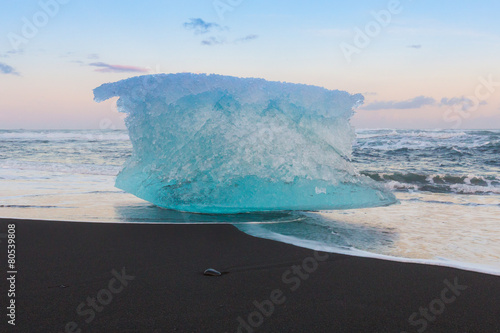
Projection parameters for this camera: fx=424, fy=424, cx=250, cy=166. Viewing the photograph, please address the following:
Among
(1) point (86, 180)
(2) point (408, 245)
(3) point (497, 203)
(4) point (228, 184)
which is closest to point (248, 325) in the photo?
(2) point (408, 245)

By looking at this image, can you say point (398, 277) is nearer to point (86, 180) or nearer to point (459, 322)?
point (459, 322)

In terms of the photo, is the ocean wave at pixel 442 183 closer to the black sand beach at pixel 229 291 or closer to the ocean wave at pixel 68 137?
the black sand beach at pixel 229 291

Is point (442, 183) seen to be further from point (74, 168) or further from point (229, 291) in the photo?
point (74, 168)

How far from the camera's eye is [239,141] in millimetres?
6273

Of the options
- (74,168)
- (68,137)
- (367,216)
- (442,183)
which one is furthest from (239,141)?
(68,137)

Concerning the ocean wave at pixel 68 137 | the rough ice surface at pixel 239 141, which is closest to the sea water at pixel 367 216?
the rough ice surface at pixel 239 141

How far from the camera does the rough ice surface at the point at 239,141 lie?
6.28 m

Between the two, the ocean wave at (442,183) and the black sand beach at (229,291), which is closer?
the black sand beach at (229,291)

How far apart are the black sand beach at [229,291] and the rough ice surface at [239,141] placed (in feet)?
6.83

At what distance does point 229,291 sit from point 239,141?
3.54m

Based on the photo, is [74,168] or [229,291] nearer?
[229,291]

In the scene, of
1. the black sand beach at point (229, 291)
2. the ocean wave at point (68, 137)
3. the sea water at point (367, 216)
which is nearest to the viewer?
the black sand beach at point (229, 291)

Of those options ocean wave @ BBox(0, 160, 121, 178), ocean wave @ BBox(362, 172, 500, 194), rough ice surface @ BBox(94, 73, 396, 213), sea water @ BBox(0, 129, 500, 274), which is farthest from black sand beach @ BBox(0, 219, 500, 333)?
ocean wave @ BBox(0, 160, 121, 178)

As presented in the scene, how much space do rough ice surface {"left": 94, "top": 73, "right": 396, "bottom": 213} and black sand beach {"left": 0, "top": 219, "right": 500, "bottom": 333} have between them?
2081 mm
